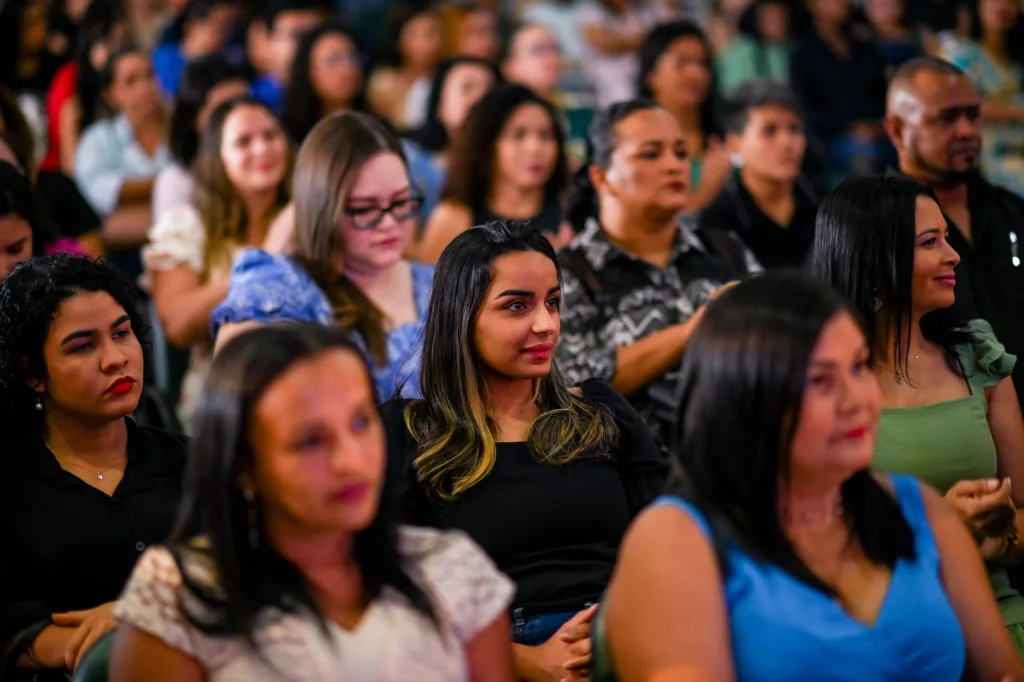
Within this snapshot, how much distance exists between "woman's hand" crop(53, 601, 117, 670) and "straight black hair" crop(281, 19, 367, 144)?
111 inches

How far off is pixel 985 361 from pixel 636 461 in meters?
0.65

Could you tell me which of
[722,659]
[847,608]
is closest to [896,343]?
[847,608]

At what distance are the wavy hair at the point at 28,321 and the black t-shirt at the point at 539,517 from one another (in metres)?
0.60

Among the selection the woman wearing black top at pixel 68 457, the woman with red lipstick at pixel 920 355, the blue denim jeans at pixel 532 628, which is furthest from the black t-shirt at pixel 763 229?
the woman wearing black top at pixel 68 457

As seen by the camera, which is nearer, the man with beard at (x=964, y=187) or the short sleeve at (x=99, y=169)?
the man with beard at (x=964, y=187)

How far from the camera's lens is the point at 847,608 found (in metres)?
1.62

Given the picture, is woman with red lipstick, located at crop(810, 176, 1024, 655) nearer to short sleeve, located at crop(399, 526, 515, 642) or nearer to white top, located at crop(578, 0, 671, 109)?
short sleeve, located at crop(399, 526, 515, 642)

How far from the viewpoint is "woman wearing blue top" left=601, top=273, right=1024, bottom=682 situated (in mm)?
1548

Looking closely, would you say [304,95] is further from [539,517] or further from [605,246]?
[539,517]

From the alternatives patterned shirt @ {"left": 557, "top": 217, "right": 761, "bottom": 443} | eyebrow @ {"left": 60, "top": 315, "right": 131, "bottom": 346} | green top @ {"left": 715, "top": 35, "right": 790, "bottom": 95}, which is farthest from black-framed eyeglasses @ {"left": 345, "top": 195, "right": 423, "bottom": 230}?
green top @ {"left": 715, "top": 35, "right": 790, "bottom": 95}

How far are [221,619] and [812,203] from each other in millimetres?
2837

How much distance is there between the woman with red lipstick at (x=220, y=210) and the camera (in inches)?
144

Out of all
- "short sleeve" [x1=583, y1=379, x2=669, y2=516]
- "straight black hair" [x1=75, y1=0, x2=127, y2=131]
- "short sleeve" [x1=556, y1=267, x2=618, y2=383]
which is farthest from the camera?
"straight black hair" [x1=75, y1=0, x2=127, y2=131]

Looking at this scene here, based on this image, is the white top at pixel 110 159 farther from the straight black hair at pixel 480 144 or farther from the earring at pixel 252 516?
the earring at pixel 252 516
